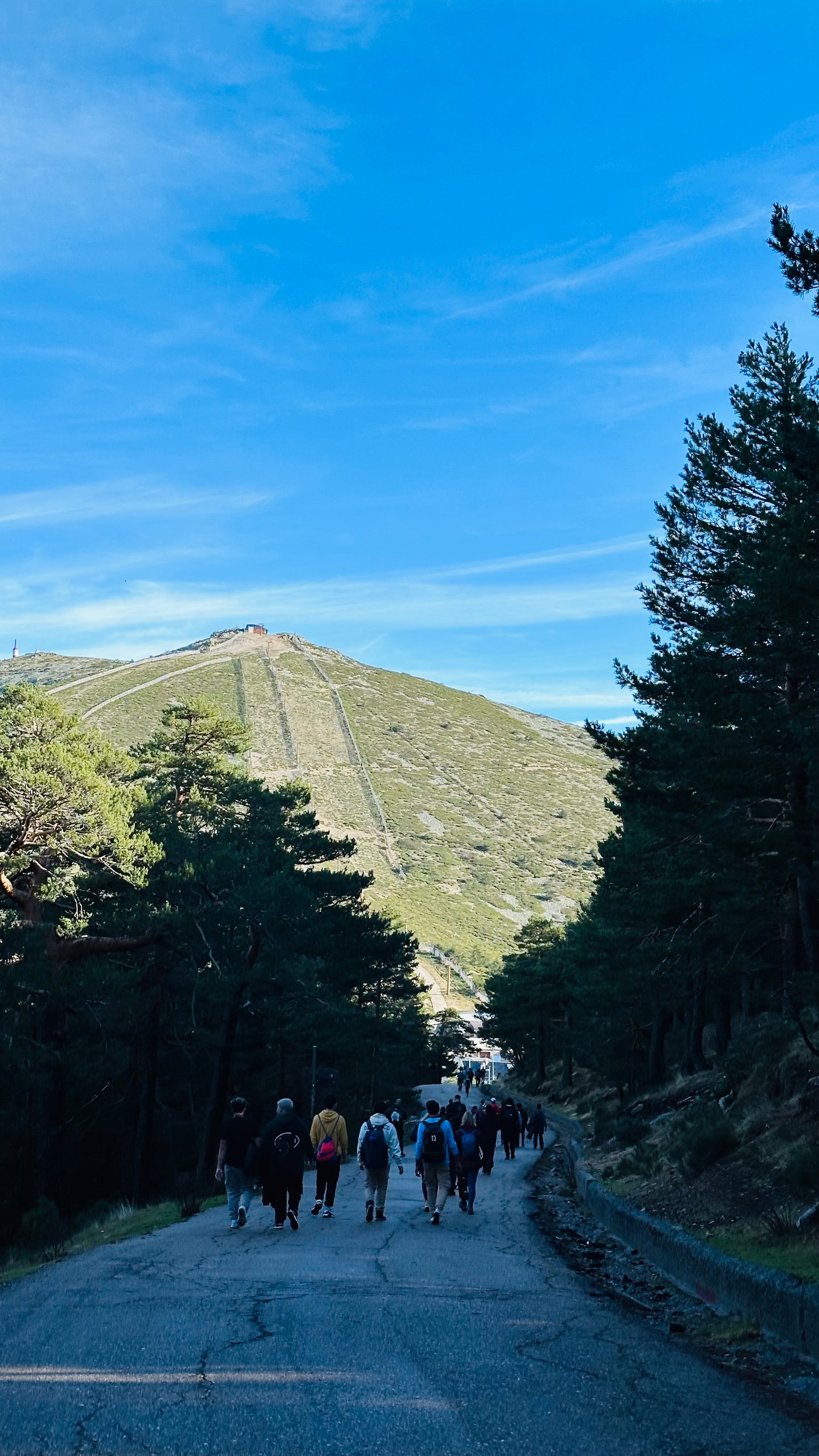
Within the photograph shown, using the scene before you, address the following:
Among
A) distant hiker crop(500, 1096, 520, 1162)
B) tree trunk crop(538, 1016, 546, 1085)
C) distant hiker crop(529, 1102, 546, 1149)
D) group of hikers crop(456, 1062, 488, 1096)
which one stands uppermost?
distant hiker crop(500, 1096, 520, 1162)

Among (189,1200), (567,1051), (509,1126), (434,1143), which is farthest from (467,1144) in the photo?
(567,1051)

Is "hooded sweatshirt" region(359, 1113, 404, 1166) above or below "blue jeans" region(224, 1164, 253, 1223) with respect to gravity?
above

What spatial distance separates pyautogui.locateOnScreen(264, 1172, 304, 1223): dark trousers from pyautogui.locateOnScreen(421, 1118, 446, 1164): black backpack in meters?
2.31

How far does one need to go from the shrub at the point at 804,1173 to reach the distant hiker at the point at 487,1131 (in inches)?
472

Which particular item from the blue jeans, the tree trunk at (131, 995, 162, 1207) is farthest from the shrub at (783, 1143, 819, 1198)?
the tree trunk at (131, 995, 162, 1207)

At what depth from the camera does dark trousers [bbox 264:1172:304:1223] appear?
13453 mm

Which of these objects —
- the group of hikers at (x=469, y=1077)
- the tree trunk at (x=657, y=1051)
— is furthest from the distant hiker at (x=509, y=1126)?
the group of hikers at (x=469, y=1077)

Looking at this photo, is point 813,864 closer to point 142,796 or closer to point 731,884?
point 731,884

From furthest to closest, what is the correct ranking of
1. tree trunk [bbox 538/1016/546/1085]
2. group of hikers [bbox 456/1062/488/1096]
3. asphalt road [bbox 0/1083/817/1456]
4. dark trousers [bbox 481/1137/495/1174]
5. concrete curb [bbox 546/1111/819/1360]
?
group of hikers [bbox 456/1062/488/1096] → tree trunk [bbox 538/1016/546/1085] → dark trousers [bbox 481/1137/495/1174] → concrete curb [bbox 546/1111/819/1360] → asphalt road [bbox 0/1083/817/1456]

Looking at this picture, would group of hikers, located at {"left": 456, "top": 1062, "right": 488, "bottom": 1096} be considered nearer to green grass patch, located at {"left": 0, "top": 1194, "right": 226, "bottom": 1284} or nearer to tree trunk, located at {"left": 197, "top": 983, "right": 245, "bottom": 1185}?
tree trunk, located at {"left": 197, "top": 983, "right": 245, "bottom": 1185}

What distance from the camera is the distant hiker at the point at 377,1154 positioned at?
14820mm

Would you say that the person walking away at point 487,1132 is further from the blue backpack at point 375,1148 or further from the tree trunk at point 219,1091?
the blue backpack at point 375,1148

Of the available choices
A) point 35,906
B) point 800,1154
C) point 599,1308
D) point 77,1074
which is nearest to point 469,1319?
point 599,1308

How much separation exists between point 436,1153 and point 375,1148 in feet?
4.32
